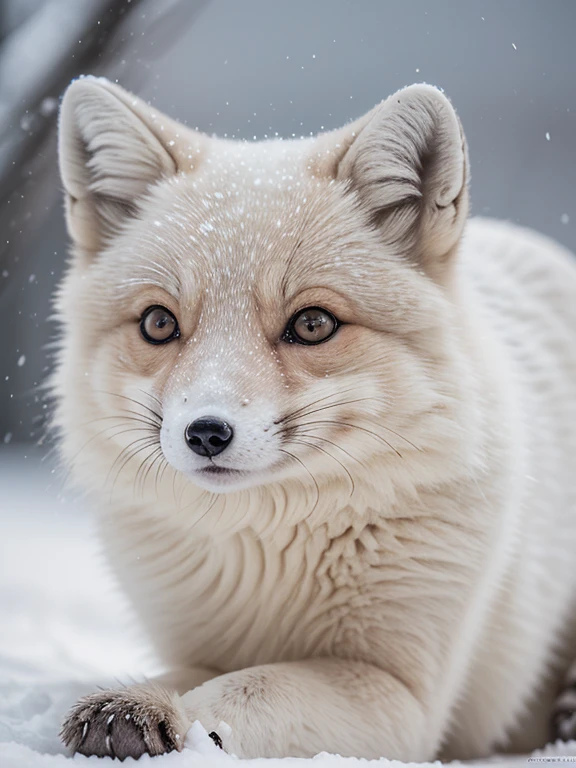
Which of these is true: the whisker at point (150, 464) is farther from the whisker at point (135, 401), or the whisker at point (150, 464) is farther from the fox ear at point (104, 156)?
the fox ear at point (104, 156)

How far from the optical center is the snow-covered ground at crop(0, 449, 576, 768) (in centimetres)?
145

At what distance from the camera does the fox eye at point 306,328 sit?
70.1 inches

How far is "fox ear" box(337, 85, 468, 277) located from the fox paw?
1120 millimetres

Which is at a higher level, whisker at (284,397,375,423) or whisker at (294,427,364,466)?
whisker at (284,397,375,423)

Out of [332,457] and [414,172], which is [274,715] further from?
[414,172]

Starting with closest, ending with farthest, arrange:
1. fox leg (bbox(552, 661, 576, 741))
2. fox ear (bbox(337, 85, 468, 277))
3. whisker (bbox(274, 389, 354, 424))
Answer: whisker (bbox(274, 389, 354, 424)) < fox ear (bbox(337, 85, 468, 277)) < fox leg (bbox(552, 661, 576, 741))

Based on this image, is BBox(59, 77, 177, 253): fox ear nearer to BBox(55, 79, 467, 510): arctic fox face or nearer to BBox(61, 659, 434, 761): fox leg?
BBox(55, 79, 467, 510): arctic fox face

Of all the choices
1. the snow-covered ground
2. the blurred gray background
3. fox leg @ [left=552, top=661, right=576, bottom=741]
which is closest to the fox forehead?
the blurred gray background

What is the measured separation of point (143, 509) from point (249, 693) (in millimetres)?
588

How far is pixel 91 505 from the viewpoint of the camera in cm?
221

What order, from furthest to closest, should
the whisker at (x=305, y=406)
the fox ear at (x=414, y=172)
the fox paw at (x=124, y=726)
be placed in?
the fox ear at (x=414, y=172)
the whisker at (x=305, y=406)
the fox paw at (x=124, y=726)

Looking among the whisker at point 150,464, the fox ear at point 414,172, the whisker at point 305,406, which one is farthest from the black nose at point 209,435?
the fox ear at point 414,172

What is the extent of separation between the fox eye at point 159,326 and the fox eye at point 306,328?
0.26 meters

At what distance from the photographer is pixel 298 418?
5.64 feet
